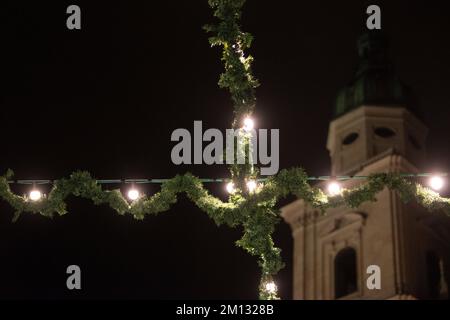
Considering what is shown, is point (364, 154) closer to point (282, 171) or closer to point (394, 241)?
point (394, 241)

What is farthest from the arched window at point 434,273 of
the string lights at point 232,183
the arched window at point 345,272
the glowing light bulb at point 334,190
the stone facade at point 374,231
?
the glowing light bulb at point 334,190

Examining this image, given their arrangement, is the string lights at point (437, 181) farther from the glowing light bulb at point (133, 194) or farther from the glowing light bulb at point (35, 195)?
the glowing light bulb at point (35, 195)

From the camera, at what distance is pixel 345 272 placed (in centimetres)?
3938

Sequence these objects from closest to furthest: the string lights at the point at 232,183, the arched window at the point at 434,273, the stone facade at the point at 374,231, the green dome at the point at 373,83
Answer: the string lights at the point at 232,183
the stone facade at the point at 374,231
the arched window at the point at 434,273
the green dome at the point at 373,83

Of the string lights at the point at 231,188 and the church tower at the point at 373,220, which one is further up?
the church tower at the point at 373,220

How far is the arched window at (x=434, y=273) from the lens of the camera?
38.8 metres

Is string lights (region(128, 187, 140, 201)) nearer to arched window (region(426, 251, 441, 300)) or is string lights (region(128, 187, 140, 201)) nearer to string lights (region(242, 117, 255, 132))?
string lights (region(242, 117, 255, 132))

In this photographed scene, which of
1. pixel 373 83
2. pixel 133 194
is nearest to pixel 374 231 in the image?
pixel 373 83

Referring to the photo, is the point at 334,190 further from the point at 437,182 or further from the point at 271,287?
the point at 271,287

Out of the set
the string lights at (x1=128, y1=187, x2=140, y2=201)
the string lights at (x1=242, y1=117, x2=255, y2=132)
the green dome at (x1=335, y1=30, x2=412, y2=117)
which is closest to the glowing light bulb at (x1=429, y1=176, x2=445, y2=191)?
the string lights at (x1=242, y1=117, x2=255, y2=132)

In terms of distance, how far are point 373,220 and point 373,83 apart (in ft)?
18.5

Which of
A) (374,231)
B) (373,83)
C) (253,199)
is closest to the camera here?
(253,199)

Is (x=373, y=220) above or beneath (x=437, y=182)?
above

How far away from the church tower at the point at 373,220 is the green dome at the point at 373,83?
35mm
